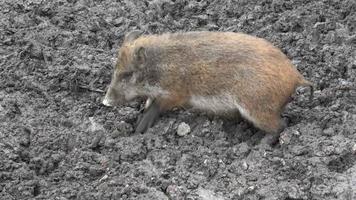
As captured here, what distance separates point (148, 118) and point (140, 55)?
21.2 inches

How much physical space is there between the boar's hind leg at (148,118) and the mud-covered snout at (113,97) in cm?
26

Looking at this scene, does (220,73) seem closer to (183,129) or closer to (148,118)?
(183,129)

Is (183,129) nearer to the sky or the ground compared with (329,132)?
nearer to the ground

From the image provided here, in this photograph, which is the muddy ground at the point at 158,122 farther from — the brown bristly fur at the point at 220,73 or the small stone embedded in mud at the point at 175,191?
the brown bristly fur at the point at 220,73

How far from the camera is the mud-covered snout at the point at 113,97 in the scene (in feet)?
22.6

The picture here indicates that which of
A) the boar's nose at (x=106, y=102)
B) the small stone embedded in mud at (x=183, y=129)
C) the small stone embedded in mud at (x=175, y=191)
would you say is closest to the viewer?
the small stone embedded in mud at (x=175, y=191)

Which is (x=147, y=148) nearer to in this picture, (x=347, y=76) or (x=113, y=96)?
(x=113, y=96)

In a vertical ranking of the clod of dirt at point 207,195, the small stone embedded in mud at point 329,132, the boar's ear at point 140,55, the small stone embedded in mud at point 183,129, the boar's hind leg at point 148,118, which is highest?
the boar's ear at point 140,55

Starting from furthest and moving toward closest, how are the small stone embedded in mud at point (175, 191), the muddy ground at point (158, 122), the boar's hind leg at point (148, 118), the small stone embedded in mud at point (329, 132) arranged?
the boar's hind leg at point (148, 118)
the small stone embedded in mud at point (329, 132)
the muddy ground at point (158, 122)
the small stone embedded in mud at point (175, 191)

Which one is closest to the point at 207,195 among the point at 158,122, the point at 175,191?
the point at 175,191

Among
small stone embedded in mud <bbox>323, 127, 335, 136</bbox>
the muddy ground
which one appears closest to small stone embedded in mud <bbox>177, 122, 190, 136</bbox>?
the muddy ground

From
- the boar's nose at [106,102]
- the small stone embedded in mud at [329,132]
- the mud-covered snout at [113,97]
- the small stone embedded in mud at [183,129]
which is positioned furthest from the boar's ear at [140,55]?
the small stone embedded in mud at [329,132]

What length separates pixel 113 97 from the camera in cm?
691

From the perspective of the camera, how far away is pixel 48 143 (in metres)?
6.48
